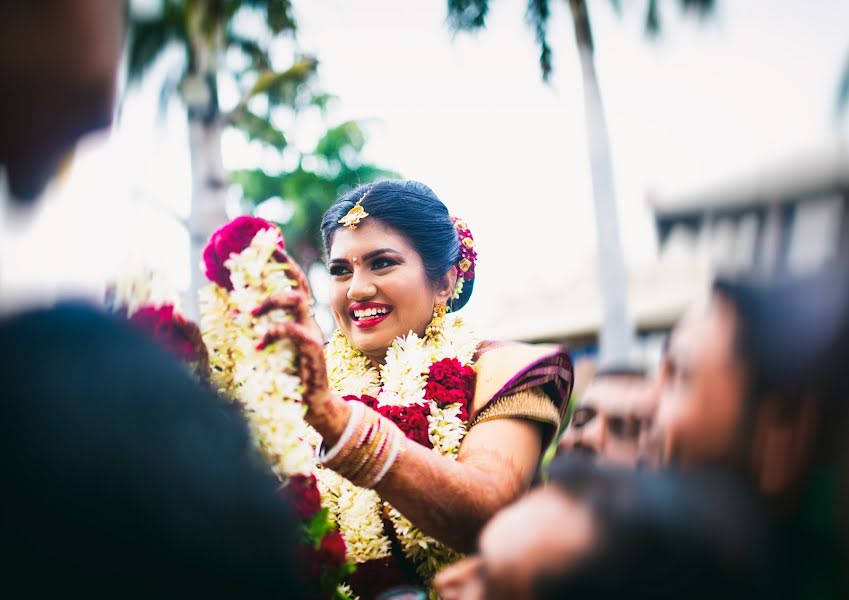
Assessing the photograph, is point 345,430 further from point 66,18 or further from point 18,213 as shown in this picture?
point 66,18

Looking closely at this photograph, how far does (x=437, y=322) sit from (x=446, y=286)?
176 mm

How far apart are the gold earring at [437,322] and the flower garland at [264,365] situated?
0.90 meters

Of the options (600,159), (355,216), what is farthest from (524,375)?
(600,159)

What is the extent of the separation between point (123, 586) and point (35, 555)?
0.10 m

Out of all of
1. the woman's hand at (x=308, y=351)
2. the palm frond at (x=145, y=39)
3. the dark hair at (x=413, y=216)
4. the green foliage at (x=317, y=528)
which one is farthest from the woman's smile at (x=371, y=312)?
the palm frond at (x=145, y=39)

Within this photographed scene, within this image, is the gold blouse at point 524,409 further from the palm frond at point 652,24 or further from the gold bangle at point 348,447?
the palm frond at point 652,24

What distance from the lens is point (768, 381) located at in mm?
1014

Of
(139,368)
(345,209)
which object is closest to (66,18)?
(139,368)

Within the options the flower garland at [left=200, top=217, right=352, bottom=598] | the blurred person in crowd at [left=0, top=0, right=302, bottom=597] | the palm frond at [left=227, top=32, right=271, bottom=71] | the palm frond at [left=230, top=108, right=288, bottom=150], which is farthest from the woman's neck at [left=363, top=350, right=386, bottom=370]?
the palm frond at [left=230, top=108, right=288, bottom=150]

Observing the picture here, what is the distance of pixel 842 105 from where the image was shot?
3.76 feet

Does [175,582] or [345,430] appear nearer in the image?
[175,582]

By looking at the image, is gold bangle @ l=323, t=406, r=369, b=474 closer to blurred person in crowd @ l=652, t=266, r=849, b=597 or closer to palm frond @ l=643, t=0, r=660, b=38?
blurred person in crowd @ l=652, t=266, r=849, b=597

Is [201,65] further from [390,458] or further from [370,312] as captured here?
[390,458]

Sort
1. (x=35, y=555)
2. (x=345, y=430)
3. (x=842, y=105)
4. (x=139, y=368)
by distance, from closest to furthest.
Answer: (x=35, y=555) < (x=139, y=368) < (x=842, y=105) < (x=345, y=430)
